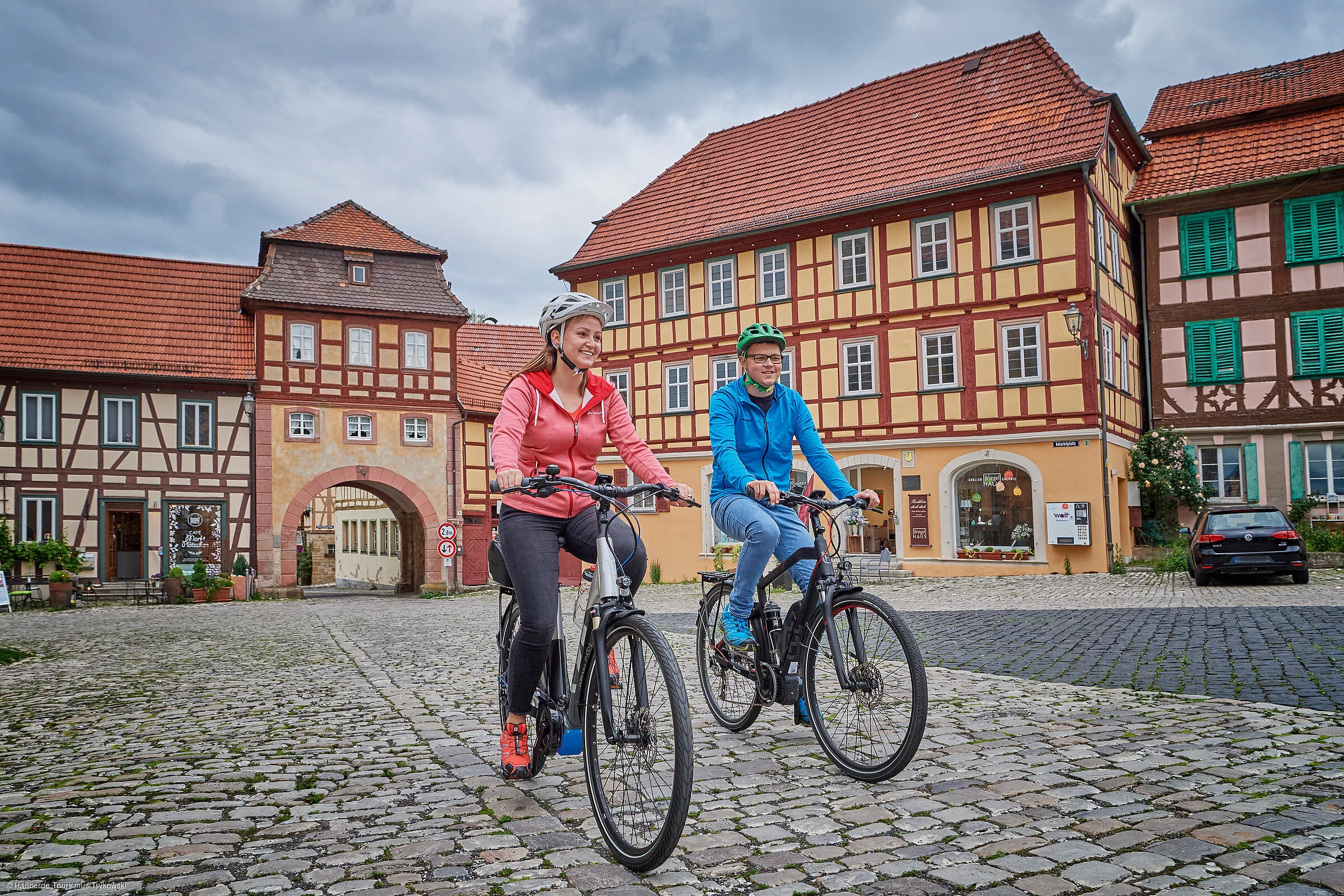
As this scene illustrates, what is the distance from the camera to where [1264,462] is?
24.6 metres

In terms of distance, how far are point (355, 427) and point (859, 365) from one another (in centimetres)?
1449

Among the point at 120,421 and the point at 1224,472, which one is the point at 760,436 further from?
A: the point at 120,421

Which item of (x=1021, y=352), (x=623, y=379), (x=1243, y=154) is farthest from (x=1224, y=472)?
(x=623, y=379)

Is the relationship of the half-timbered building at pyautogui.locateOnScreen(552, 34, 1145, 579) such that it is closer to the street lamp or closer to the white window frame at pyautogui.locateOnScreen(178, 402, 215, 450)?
the street lamp

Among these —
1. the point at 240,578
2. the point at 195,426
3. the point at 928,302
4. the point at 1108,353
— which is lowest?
the point at 240,578

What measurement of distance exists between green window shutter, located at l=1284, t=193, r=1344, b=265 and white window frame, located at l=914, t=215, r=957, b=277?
7.88 metres

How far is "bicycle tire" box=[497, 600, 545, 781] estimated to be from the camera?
14.4 feet

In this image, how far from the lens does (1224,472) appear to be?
25172 mm

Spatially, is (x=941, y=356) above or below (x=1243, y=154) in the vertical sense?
below

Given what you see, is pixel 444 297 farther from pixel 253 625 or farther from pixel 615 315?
pixel 253 625

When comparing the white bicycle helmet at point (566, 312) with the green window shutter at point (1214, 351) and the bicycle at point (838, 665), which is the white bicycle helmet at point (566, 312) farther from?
the green window shutter at point (1214, 351)

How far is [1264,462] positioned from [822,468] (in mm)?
23384

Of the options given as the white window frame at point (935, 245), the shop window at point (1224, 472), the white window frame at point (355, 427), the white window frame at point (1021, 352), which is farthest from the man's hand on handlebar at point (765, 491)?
the white window frame at point (355, 427)

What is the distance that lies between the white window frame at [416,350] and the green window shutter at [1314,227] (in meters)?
22.9
